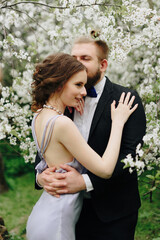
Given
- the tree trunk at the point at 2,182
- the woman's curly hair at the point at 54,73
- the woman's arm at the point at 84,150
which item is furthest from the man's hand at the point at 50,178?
the tree trunk at the point at 2,182

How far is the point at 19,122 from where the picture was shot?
4004 mm

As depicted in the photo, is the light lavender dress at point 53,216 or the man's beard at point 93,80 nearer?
the light lavender dress at point 53,216

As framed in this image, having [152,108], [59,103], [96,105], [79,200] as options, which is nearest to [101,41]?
[96,105]

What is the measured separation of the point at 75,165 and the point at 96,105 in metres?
0.64

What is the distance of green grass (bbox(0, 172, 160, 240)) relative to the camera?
4.70m

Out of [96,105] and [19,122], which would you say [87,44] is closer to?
[96,105]

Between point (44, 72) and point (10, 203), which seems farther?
point (10, 203)

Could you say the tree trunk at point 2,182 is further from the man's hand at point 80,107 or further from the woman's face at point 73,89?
the woman's face at point 73,89

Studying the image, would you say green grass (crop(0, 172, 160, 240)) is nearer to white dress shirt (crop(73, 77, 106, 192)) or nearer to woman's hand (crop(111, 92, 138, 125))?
white dress shirt (crop(73, 77, 106, 192))

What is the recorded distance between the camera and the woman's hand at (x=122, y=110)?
8.42 feet

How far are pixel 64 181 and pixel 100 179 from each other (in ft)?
1.04

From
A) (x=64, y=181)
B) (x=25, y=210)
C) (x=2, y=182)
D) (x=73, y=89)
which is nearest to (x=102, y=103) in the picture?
(x=73, y=89)

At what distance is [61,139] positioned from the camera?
231cm

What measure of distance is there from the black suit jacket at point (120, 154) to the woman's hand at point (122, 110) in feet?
0.20
